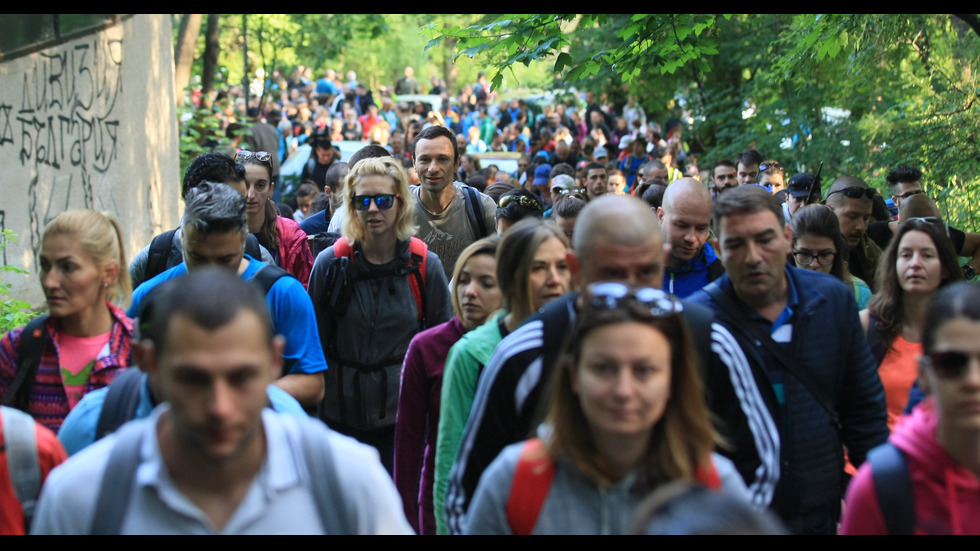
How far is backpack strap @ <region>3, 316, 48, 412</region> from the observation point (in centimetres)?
419

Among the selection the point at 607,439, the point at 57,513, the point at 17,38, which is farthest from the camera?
the point at 17,38

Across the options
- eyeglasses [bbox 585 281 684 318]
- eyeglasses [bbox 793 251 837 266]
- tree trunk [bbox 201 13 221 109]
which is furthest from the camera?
tree trunk [bbox 201 13 221 109]

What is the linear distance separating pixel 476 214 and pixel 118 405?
4.50 meters

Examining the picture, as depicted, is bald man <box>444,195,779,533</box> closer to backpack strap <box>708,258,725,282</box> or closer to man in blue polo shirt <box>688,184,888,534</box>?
man in blue polo shirt <box>688,184,888,534</box>

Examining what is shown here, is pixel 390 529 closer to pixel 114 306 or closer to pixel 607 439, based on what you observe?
pixel 607 439

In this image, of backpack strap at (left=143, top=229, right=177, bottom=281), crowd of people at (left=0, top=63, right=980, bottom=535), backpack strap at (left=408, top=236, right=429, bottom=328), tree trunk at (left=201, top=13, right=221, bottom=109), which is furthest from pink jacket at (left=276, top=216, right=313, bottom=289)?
tree trunk at (left=201, top=13, right=221, bottom=109)

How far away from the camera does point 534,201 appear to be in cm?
724

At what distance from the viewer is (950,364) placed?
117 inches

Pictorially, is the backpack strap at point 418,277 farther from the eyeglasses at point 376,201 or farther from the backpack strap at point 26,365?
the backpack strap at point 26,365

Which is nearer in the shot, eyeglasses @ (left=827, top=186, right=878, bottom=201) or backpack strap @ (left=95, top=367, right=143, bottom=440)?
backpack strap @ (left=95, top=367, right=143, bottom=440)

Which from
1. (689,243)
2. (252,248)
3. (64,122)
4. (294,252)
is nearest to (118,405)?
(252,248)

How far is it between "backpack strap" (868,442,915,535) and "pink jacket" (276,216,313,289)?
15.8 ft
